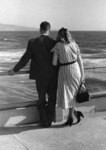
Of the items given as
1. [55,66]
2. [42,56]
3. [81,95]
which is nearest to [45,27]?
[42,56]

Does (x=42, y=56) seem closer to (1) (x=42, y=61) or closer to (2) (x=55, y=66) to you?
(1) (x=42, y=61)

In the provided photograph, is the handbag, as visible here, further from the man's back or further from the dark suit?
the man's back

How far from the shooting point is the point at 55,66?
4.89m

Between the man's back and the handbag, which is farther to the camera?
the handbag

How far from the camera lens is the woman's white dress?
4.79m

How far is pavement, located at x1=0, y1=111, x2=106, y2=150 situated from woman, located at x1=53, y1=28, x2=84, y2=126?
35 cm

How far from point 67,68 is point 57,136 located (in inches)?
34.1

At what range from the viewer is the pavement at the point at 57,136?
169 inches

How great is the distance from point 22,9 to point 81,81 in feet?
239

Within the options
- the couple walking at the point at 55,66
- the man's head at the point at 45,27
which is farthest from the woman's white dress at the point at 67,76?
the man's head at the point at 45,27

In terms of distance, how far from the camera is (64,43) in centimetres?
480

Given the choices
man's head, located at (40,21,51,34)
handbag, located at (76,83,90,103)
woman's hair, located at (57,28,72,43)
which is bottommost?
handbag, located at (76,83,90,103)

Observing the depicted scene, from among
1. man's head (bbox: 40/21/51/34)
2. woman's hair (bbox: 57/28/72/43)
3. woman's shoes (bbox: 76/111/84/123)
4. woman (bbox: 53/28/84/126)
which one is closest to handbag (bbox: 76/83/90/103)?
woman (bbox: 53/28/84/126)

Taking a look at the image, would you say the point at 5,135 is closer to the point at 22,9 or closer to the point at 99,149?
the point at 99,149
